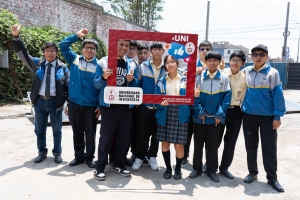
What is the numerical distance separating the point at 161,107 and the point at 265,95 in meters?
1.46

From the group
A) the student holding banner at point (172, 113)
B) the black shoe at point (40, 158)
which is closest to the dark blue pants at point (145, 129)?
the student holding banner at point (172, 113)

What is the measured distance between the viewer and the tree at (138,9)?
77.4 ft

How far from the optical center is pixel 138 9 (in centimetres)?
2381

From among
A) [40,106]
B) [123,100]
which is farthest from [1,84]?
[123,100]

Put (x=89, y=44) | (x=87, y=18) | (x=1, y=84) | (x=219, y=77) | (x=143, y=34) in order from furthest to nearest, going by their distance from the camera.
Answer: (x=87, y=18)
(x=1, y=84)
(x=89, y=44)
(x=219, y=77)
(x=143, y=34)

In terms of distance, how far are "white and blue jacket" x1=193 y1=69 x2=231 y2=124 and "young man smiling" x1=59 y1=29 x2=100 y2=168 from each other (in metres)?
1.59

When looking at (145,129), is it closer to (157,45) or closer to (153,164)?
(153,164)

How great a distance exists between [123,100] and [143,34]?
913mm

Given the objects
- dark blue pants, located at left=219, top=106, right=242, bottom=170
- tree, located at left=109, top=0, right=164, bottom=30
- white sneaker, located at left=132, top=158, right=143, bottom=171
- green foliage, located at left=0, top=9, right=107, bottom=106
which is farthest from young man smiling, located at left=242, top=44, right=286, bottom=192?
tree, located at left=109, top=0, right=164, bottom=30

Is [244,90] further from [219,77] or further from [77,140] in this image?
[77,140]

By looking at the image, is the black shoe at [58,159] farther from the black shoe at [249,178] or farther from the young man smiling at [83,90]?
the black shoe at [249,178]

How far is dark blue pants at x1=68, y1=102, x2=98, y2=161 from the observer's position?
3.97 metres

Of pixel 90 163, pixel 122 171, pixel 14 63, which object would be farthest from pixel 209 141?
pixel 14 63

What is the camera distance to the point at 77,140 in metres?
4.11
